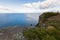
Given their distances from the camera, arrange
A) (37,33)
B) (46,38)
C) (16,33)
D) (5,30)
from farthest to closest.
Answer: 1. (5,30)
2. (16,33)
3. (37,33)
4. (46,38)

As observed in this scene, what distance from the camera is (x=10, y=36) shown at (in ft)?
34.6

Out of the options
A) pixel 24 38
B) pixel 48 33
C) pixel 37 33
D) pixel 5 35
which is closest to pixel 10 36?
pixel 5 35

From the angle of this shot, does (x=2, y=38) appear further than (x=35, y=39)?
Yes

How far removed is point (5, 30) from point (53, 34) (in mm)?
3598

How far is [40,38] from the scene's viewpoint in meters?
9.74

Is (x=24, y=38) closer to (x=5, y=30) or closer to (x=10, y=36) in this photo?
(x=10, y=36)

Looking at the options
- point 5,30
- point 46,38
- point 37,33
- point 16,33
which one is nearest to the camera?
point 46,38

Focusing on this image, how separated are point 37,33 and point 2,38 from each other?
87.5 inches

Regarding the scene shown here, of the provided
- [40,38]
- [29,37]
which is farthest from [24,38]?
[40,38]

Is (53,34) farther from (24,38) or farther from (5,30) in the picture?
(5,30)

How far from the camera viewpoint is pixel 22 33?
34.6 feet

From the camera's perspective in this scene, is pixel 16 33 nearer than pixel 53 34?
No

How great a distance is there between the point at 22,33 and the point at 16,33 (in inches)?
18.3

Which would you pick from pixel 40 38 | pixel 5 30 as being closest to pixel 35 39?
pixel 40 38
